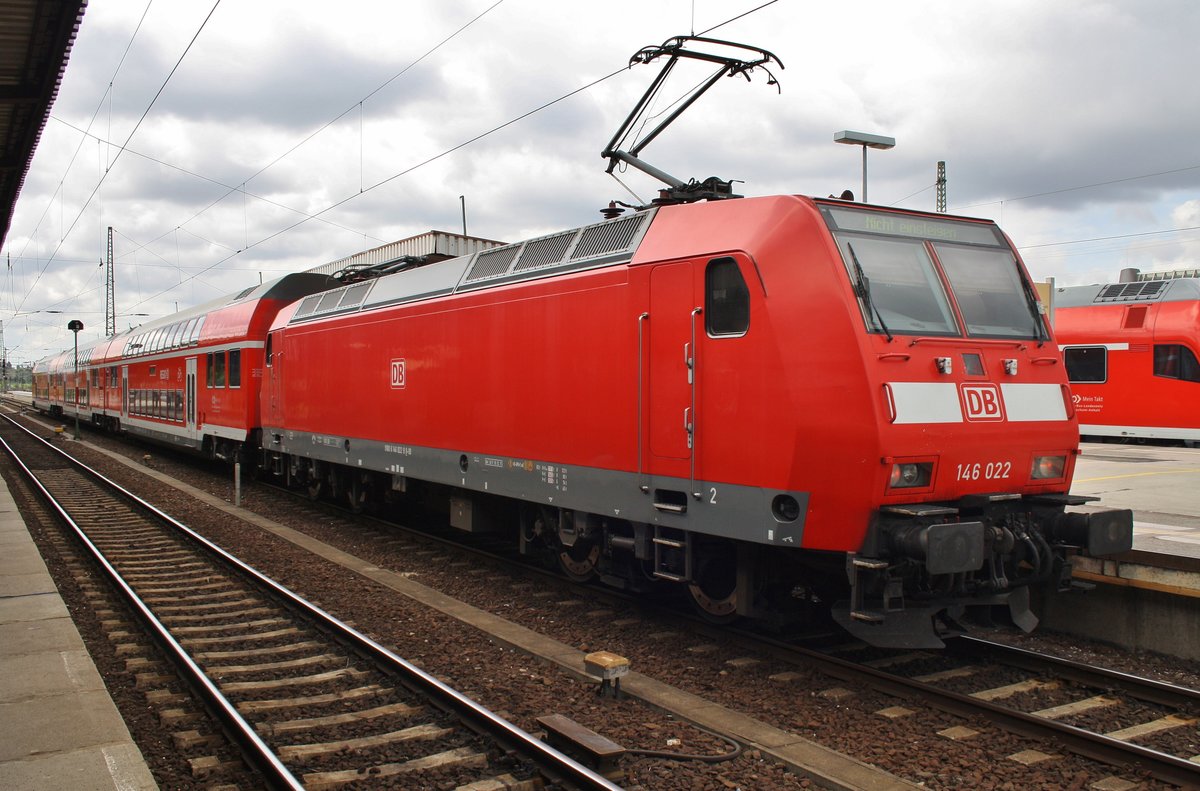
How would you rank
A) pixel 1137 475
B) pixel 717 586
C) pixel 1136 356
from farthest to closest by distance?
pixel 1136 356 → pixel 1137 475 → pixel 717 586

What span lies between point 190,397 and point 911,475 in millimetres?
19488

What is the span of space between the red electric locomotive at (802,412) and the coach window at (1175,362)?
1622 centimetres

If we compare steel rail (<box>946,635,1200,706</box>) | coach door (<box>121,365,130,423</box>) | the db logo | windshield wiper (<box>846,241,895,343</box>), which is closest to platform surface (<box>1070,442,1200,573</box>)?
steel rail (<box>946,635,1200,706</box>)

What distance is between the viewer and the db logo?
6227 millimetres

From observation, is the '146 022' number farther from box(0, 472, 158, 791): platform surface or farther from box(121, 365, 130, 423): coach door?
box(121, 365, 130, 423): coach door

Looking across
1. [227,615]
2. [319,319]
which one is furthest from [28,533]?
[227,615]

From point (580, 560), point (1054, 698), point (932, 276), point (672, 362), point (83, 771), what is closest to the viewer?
point (83, 771)

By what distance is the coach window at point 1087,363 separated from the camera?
21734 mm

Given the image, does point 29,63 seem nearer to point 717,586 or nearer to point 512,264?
point 512,264

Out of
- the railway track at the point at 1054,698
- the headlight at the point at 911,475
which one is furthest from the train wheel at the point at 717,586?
the headlight at the point at 911,475

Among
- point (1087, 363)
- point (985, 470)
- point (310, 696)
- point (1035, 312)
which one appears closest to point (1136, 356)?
point (1087, 363)

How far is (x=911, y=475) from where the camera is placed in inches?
234

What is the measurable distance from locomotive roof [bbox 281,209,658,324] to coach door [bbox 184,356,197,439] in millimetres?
9299

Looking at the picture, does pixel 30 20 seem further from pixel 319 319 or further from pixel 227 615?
pixel 319 319
